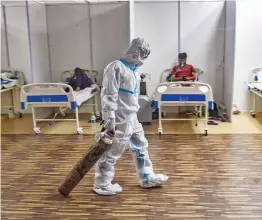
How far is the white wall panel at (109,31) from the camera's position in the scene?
20.6 feet

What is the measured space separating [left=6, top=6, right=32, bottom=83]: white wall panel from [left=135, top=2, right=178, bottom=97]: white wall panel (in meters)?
1.95

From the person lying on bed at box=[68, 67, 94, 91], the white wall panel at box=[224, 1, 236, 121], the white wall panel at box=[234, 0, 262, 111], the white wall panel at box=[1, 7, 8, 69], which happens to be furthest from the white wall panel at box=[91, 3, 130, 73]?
the white wall panel at box=[234, 0, 262, 111]

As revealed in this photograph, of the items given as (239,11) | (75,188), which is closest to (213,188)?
(75,188)

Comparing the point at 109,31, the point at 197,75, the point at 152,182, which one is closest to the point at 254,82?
the point at 197,75

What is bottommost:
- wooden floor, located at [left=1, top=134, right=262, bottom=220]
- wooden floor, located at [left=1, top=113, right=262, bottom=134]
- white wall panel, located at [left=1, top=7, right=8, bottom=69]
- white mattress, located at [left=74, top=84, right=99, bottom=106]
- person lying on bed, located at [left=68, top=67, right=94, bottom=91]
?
wooden floor, located at [left=1, top=134, right=262, bottom=220]

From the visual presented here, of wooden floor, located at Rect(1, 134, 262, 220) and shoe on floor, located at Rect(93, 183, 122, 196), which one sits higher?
shoe on floor, located at Rect(93, 183, 122, 196)

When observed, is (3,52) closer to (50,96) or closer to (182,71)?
(50,96)

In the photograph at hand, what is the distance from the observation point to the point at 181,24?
6.36m

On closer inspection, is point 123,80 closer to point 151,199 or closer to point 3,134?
point 151,199

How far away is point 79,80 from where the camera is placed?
6043mm

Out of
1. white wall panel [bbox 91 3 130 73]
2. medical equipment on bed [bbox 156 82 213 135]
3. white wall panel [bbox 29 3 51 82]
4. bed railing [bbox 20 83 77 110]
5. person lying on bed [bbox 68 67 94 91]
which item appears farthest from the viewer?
white wall panel [bbox 91 3 130 73]

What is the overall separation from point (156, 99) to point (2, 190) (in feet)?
7.85

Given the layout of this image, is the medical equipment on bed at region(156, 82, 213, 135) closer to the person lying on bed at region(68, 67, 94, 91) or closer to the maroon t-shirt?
the maroon t-shirt

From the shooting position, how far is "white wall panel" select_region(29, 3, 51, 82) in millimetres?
5934
